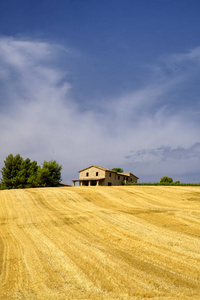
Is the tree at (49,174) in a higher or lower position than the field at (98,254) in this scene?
higher

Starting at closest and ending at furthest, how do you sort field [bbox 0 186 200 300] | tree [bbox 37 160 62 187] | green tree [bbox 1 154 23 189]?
field [bbox 0 186 200 300], tree [bbox 37 160 62 187], green tree [bbox 1 154 23 189]

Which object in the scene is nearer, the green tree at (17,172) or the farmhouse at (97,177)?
the green tree at (17,172)

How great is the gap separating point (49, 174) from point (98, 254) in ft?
169

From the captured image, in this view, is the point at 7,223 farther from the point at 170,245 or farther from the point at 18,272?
the point at 170,245

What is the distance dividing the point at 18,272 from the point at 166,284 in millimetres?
3769

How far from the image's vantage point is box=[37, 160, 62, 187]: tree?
57.0 metres

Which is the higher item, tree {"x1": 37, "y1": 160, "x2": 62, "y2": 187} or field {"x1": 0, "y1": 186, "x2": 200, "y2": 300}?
tree {"x1": 37, "y1": 160, "x2": 62, "y2": 187}

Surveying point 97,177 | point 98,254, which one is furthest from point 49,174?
point 98,254

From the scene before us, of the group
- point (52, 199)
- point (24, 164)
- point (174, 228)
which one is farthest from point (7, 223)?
point (24, 164)

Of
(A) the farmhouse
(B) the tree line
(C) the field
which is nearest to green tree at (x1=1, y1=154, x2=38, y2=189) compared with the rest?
(B) the tree line

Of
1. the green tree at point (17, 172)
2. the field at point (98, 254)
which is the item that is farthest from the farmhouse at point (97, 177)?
the field at point (98, 254)

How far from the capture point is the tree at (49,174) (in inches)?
2244

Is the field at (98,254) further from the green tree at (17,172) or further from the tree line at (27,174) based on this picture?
the green tree at (17,172)

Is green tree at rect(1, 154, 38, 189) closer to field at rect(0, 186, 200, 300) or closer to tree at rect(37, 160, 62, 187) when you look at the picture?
tree at rect(37, 160, 62, 187)
